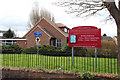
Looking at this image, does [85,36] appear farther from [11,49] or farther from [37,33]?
[37,33]

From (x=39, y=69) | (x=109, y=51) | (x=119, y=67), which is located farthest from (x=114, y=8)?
(x=109, y=51)

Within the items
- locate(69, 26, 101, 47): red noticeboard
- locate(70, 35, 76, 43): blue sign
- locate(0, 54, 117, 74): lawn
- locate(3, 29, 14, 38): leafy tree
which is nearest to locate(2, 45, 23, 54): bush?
locate(0, 54, 117, 74): lawn

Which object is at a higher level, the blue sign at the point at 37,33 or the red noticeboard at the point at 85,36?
the blue sign at the point at 37,33

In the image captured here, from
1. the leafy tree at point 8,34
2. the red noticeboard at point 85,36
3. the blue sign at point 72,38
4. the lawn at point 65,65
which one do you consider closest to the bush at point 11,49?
the lawn at point 65,65

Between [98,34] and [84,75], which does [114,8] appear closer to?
[98,34]

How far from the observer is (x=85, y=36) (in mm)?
7371

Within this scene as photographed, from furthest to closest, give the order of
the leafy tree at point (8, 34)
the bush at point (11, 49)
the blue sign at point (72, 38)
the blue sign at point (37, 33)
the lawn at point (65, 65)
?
the leafy tree at point (8, 34) → the blue sign at point (37, 33) → the bush at point (11, 49) → the blue sign at point (72, 38) → the lawn at point (65, 65)

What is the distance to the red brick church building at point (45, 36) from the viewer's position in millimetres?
27047

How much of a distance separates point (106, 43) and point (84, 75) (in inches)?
424

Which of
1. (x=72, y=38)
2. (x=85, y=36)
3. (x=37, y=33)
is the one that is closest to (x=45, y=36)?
(x=37, y=33)

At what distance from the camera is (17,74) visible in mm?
5254

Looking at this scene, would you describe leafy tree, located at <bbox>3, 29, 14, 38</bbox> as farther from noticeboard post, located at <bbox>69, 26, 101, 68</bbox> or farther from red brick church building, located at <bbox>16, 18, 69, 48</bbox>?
noticeboard post, located at <bbox>69, 26, 101, 68</bbox>

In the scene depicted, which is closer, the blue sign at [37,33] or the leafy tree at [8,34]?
the blue sign at [37,33]

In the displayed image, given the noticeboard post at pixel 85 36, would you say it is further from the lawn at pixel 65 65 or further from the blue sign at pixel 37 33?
the blue sign at pixel 37 33
